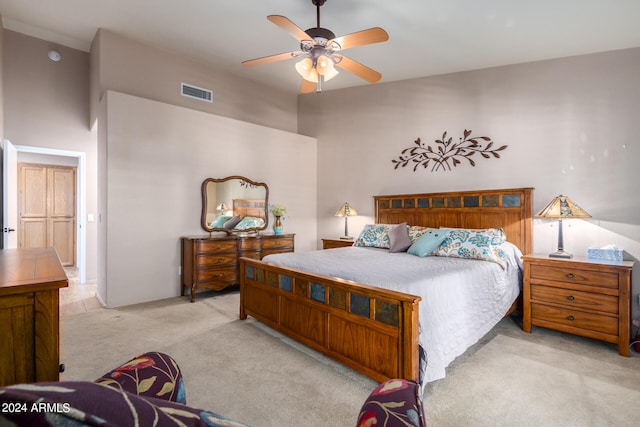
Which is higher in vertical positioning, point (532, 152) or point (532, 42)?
point (532, 42)

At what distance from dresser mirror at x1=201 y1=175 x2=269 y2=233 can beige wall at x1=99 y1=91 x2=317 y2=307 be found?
0.36ft

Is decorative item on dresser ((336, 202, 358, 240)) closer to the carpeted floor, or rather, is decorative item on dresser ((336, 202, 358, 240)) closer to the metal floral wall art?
the metal floral wall art

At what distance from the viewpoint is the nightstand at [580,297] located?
2.70 metres

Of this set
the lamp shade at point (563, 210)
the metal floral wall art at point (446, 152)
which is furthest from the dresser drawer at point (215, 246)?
the lamp shade at point (563, 210)

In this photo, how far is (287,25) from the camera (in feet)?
8.07

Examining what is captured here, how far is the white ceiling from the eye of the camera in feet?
9.67

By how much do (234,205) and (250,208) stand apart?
284 millimetres

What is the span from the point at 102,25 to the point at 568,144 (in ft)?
18.4

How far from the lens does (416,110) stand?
15.4 feet

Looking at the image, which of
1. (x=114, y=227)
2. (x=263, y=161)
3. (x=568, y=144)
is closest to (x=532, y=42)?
(x=568, y=144)

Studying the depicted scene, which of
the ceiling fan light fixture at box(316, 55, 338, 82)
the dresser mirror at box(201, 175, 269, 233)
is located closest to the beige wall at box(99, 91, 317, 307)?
the dresser mirror at box(201, 175, 269, 233)

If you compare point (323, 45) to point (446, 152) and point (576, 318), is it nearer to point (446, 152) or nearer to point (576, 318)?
point (446, 152)

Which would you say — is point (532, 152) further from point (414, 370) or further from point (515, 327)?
point (414, 370)

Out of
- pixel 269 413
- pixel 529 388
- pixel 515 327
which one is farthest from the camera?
pixel 515 327
